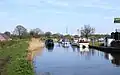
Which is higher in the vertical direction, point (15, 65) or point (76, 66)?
point (15, 65)

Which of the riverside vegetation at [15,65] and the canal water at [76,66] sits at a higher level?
the riverside vegetation at [15,65]

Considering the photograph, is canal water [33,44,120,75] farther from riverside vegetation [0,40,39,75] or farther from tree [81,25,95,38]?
tree [81,25,95,38]

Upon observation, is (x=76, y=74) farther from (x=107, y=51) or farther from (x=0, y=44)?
(x=107, y=51)

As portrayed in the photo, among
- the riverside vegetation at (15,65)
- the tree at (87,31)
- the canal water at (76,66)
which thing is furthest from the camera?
the tree at (87,31)

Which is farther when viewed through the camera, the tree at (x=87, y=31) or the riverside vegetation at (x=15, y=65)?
the tree at (x=87, y=31)

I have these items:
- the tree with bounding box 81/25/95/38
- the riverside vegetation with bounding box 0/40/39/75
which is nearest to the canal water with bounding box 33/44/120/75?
the riverside vegetation with bounding box 0/40/39/75

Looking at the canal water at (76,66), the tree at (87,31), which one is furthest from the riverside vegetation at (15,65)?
the tree at (87,31)

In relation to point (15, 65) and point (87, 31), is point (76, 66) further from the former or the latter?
point (87, 31)

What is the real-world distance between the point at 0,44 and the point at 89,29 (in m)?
84.1

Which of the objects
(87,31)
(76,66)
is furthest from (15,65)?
(87,31)

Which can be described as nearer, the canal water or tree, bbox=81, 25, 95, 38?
the canal water

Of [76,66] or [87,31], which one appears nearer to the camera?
[76,66]

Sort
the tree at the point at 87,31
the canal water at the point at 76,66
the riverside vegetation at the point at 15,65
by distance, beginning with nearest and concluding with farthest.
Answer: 1. the riverside vegetation at the point at 15,65
2. the canal water at the point at 76,66
3. the tree at the point at 87,31

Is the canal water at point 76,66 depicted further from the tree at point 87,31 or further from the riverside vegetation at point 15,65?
the tree at point 87,31
